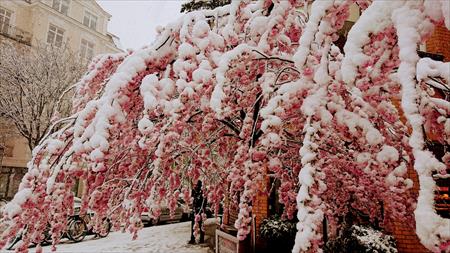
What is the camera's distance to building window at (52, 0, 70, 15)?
23875 millimetres

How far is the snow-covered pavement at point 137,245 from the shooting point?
10.1 m

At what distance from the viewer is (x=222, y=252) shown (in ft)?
→ 25.5

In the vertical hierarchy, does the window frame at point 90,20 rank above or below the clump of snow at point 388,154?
above

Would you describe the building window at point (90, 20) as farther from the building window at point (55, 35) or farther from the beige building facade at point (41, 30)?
the building window at point (55, 35)

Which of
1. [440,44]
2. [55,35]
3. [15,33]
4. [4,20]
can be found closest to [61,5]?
[55,35]

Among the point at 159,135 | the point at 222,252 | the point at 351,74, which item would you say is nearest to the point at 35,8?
the point at 222,252

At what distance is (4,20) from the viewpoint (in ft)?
69.5

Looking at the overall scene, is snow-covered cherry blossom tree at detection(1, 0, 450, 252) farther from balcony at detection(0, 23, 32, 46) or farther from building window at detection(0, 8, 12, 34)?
building window at detection(0, 8, 12, 34)

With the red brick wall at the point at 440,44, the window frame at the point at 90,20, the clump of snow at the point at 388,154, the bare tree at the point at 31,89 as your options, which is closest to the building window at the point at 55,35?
the window frame at the point at 90,20

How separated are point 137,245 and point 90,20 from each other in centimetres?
2271

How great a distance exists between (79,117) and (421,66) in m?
2.96

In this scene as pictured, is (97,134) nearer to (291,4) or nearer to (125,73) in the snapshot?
(125,73)

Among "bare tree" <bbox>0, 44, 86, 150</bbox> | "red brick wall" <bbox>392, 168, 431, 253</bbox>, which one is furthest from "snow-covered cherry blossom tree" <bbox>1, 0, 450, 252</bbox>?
"bare tree" <bbox>0, 44, 86, 150</bbox>

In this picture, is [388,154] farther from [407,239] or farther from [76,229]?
[76,229]
